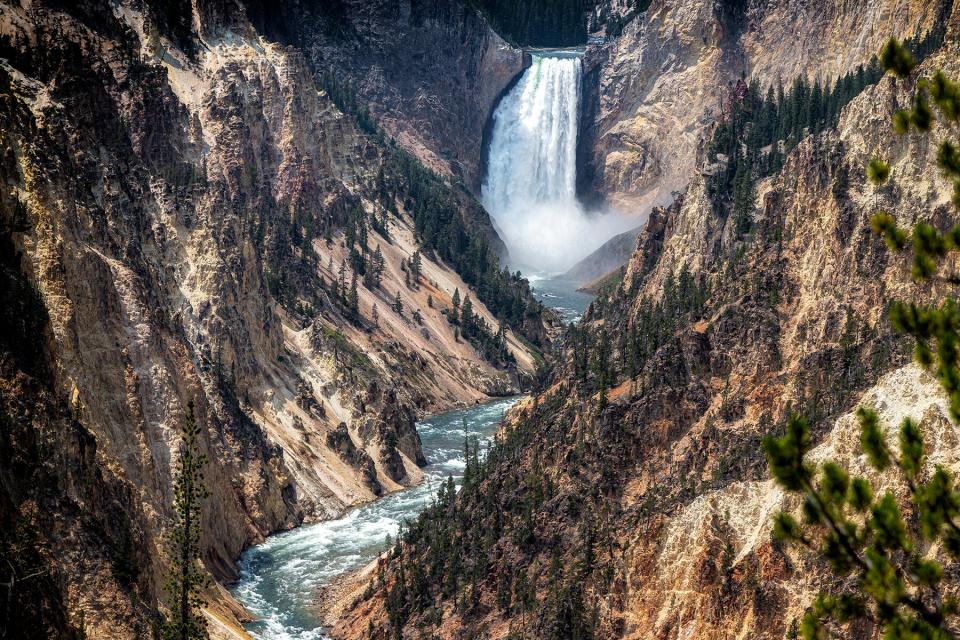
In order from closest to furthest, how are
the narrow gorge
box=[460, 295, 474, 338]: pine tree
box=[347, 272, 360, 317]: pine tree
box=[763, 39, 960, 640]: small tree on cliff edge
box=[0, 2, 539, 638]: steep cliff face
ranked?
1. box=[763, 39, 960, 640]: small tree on cliff edge
2. the narrow gorge
3. box=[0, 2, 539, 638]: steep cliff face
4. box=[347, 272, 360, 317]: pine tree
5. box=[460, 295, 474, 338]: pine tree

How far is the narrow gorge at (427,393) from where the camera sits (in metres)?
41.2

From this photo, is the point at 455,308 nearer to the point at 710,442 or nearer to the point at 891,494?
the point at 710,442

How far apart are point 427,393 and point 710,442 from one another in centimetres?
6968

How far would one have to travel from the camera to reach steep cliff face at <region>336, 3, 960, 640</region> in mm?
46656

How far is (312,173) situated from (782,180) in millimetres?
82611

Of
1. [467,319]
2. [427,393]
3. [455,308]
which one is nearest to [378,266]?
[455,308]

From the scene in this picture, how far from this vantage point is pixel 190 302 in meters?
87.2

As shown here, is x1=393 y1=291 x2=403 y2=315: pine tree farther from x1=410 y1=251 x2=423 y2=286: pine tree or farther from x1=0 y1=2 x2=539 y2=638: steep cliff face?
x1=410 y1=251 x2=423 y2=286: pine tree

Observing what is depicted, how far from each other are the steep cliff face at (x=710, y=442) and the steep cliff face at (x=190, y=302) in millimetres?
15599

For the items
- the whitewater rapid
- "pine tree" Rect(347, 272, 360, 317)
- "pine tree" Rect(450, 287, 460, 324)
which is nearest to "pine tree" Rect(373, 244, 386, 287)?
"pine tree" Rect(347, 272, 360, 317)

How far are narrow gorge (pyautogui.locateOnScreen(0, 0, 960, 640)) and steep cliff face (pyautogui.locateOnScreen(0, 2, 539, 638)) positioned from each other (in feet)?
0.86

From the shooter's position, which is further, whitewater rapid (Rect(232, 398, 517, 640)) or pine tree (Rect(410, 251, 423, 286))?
Answer: pine tree (Rect(410, 251, 423, 286))

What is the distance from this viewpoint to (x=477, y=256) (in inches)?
6521

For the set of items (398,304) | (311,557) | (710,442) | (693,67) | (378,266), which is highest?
(693,67)
